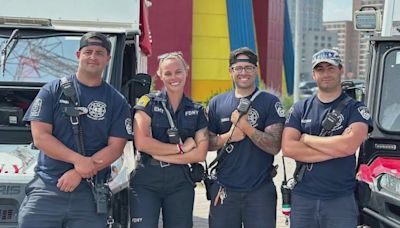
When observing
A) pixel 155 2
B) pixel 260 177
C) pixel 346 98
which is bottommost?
pixel 260 177

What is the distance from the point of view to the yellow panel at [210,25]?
2691 centimetres

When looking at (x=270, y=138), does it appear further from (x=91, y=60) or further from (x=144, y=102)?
(x=91, y=60)

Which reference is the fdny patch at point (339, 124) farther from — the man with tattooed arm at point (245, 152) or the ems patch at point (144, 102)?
the ems patch at point (144, 102)

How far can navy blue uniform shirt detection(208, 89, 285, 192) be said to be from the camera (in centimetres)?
476

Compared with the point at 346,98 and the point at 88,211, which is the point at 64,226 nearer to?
the point at 88,211

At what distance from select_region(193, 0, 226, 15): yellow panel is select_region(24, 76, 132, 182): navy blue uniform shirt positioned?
22849mm

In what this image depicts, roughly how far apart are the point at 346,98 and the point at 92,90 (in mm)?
1824

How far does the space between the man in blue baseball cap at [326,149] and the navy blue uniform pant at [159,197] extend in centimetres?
79

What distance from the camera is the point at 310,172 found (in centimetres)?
459

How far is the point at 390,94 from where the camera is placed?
5312 millimetres

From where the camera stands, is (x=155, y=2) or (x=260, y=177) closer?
(x=260, y=177)

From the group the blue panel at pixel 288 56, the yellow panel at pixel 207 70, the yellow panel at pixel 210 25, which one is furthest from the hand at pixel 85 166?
the blue panel at pixel 288 56

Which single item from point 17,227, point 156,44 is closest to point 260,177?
point 17,227

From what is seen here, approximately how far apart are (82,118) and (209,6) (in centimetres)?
2332
